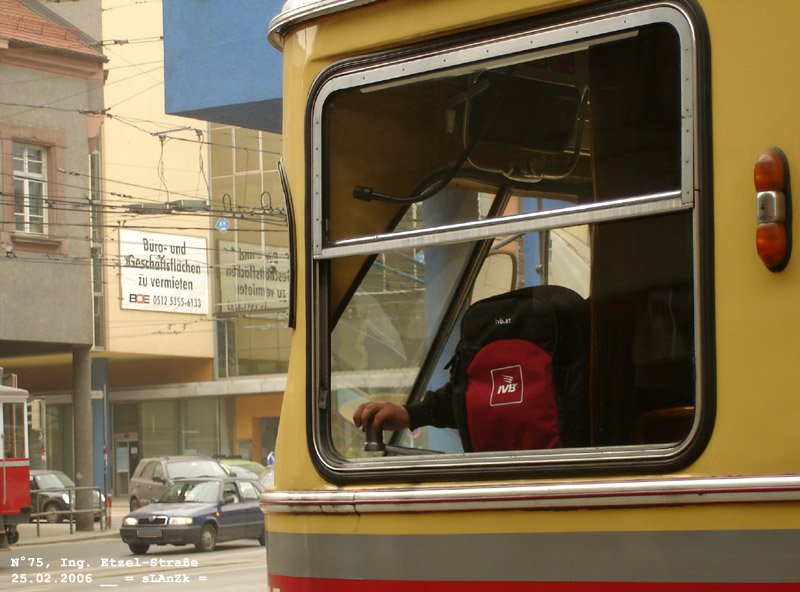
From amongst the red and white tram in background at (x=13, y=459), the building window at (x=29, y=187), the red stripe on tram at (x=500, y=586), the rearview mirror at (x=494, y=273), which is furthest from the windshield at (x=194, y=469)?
the red stripe on tram at (x=500, y=586)

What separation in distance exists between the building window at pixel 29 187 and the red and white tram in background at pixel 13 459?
5150 mm

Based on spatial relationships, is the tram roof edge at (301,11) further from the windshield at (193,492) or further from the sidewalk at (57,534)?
the sidewalk at (57,534)

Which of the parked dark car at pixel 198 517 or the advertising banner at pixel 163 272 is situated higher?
the advertising banner at pixel 163 272

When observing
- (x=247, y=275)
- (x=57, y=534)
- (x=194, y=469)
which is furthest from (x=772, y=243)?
(x=247, y=275)

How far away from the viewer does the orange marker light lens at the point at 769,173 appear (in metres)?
2.58

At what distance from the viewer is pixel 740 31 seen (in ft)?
8.83

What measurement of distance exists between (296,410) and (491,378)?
48cm

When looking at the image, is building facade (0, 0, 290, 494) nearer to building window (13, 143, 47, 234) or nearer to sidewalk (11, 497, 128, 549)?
building window (13, 143, 47, 234)

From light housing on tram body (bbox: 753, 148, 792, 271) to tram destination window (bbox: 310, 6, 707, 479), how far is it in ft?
0.53

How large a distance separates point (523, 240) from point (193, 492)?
21.4 m

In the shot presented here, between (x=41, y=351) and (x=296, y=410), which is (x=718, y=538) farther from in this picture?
(x=41, y=351)

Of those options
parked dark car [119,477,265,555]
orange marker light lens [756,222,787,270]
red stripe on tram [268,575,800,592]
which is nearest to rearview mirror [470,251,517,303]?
red stripe on tram [268,575,800,592]

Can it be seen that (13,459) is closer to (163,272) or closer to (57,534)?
(57,534)

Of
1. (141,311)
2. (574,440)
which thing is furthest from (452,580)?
(141,311)
